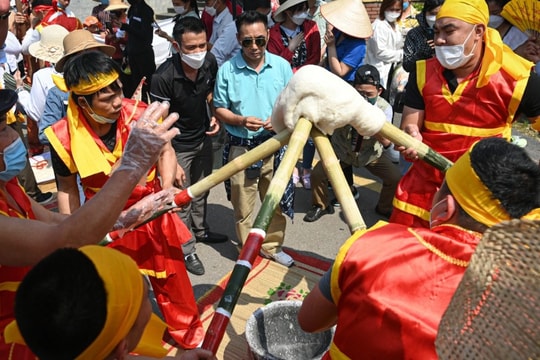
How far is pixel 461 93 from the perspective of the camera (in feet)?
9.12

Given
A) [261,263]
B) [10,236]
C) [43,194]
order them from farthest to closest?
[43,194] → [261,263] → [10,236]

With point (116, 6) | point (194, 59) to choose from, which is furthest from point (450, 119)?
point (116, 6)

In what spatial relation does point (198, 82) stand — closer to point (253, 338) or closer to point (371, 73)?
point (371, 73)

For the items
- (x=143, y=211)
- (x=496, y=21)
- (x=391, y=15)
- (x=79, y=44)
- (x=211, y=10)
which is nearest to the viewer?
(x=143, y=211)

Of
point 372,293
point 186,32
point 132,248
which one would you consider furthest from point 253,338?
point 186,32

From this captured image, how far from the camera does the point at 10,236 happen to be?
155cm

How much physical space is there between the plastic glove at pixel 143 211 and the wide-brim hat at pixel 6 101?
73 centimetres

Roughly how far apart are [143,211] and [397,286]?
57.9 inches

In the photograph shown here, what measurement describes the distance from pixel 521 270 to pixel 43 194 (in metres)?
5.49

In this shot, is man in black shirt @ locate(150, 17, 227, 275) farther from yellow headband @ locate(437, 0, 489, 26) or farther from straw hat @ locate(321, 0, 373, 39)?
yellow headband @ locate(437, 0, 489, 26)

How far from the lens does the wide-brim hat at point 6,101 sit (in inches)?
77.6

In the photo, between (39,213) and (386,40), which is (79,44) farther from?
(386,40)

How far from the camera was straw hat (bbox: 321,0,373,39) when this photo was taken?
4969mm

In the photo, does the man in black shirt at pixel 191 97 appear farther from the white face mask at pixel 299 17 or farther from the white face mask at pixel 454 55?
the white face mask at pixel 454 55
